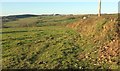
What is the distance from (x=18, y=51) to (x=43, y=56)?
362 cm

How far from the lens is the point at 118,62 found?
18359 millimetres

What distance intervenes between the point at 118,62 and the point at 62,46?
8155 millimetres

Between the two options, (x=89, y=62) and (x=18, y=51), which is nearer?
(x=89, y=62)

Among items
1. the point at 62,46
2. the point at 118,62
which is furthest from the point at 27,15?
the point at 118,62

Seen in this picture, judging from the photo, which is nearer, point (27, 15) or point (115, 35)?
point (115, 35)

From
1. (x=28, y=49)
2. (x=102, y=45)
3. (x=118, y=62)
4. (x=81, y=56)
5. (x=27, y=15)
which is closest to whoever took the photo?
(x=118, y=62)

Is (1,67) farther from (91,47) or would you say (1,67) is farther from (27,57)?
(91,47)

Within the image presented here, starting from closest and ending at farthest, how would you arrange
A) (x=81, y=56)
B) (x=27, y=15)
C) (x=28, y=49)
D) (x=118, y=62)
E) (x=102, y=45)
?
(x=118, y=62) < (x=81, y=56) < (x=102, y=45) < (x=28, y=49) < (x=27, y=15)

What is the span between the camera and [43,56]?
71.1 feet

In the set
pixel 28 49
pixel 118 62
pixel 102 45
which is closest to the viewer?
pixel 118 62

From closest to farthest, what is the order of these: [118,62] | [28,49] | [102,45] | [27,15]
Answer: [118,62] < [102,45] < [28,49] < [27,15]

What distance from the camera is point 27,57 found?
21531mm

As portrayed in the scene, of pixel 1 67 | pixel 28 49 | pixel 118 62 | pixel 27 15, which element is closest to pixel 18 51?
pixel 28 49

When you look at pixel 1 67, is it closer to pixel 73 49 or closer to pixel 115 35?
pixel 73 49
